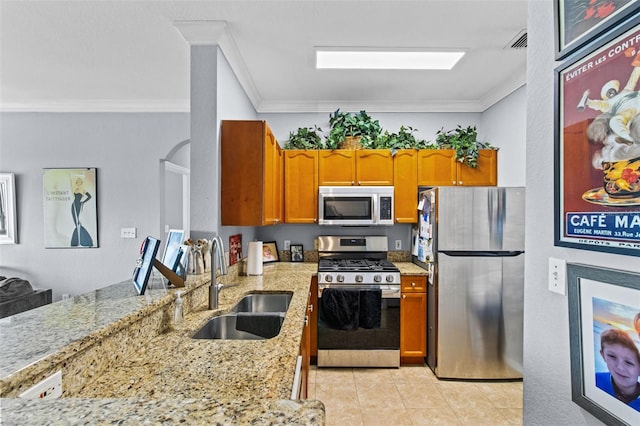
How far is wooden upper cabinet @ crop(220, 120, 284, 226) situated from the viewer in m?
2.43

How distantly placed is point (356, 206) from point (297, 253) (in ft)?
2.91

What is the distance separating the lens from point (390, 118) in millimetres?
3930

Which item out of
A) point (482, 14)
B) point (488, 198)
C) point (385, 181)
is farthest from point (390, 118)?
point (482, 14)

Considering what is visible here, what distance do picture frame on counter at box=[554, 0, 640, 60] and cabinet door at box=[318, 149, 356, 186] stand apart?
2452 mm

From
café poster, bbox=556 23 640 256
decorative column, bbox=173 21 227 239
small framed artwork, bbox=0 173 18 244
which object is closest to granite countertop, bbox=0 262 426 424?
decorative column, bbox=173 21 227 239

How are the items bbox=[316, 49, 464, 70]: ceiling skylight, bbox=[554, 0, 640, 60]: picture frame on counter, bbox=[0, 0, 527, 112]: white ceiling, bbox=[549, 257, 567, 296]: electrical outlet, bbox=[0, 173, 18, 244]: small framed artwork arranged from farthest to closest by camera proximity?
bbox=[0, 173, 18, 244]: small framed artwork, bbox=[316, 49, 464, 70]: ceiling skylight, bbox=[0, 0, 527, 112]: white ceiling, bbox=[549, 257, 567, 296]: electrical outlet, bbox=[554, 0, 640, 60]: picture frame on counter

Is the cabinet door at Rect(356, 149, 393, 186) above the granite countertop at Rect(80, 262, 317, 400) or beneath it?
above

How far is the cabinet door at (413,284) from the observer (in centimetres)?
320

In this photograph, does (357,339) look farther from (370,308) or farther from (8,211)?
(8,211)

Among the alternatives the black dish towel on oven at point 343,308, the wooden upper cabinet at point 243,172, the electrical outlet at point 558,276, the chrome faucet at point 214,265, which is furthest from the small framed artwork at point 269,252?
the electrical outlet at point 558,276

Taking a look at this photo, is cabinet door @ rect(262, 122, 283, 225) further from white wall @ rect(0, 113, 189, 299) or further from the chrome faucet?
white wall @ rect(0, 113, 189, 299)

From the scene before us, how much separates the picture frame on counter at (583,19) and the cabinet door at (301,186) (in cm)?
258

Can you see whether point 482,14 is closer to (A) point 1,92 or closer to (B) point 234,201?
(B) point 234,201

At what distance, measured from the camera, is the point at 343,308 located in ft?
10.2
